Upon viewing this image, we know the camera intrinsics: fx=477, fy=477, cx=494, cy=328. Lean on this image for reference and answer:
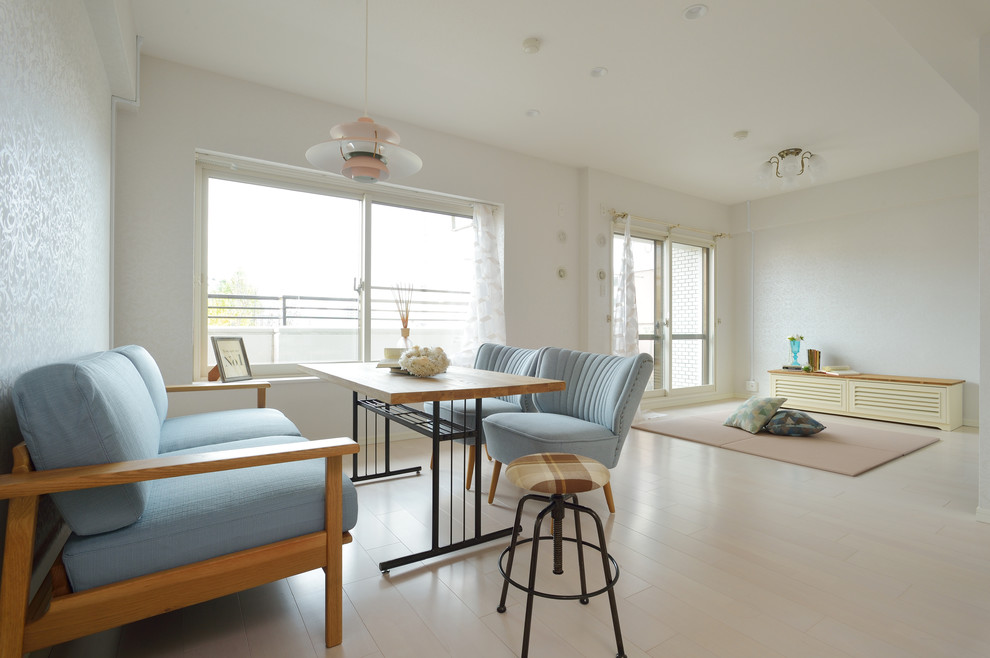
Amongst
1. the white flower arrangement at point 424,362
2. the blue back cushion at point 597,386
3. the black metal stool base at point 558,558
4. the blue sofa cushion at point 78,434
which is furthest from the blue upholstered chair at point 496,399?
the blue sofa cushion at point 78,434

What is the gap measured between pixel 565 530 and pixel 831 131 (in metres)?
4.24

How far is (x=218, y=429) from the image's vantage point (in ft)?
Answer: 7.21

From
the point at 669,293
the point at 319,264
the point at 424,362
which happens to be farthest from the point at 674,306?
the point at 424,362

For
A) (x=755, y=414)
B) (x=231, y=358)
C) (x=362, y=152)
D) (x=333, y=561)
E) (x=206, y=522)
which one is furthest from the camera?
(x=755, y=414)

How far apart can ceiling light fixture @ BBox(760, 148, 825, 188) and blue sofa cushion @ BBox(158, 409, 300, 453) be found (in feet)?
15.9

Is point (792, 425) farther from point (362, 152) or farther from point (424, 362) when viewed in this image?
point (362, 152)

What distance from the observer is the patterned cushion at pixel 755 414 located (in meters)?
4.38

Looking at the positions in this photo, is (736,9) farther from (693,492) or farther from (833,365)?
(833,365)

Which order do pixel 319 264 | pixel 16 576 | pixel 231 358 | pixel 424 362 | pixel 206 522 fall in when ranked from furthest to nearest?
pixel 319 264 < pixel 231 358 < pixel 424 362 < pixel 206 522 < pixel 16 576

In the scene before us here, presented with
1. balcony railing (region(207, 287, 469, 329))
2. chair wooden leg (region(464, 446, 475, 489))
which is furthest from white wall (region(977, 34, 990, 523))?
balcony railing (region(207, 287, 469, 329))

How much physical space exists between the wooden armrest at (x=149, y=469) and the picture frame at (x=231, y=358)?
215 cm

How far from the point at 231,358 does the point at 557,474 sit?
2.76m

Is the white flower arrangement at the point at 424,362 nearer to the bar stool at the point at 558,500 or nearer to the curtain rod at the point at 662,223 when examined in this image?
the bar stool at the point at 558,500

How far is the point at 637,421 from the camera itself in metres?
4.89
